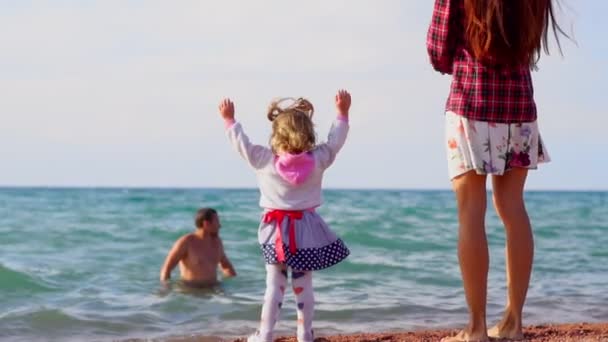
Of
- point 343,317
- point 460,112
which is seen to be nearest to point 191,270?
point 343,317

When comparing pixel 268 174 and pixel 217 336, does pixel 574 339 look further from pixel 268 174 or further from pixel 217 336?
pixel 217 336

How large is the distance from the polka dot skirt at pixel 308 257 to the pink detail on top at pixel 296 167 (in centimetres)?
31

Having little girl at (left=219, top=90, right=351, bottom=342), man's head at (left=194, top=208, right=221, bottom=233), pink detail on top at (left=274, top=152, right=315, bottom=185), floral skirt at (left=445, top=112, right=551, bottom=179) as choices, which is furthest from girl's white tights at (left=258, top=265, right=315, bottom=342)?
man's head at (left=194, top=208, right=221, bottom=233)

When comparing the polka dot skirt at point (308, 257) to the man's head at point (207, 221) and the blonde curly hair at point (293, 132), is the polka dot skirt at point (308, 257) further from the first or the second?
the man's head at point (207, 221)

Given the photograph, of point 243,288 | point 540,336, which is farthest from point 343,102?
point 243,288

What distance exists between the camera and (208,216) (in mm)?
9867

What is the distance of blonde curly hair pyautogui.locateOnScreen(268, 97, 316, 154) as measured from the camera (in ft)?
14.2

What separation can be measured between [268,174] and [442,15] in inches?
41.7

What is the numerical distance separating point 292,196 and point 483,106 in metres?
0.95

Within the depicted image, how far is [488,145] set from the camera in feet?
13.2

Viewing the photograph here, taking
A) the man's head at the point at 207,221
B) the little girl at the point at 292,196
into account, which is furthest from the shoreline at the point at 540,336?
the man's head at the point at 207,221

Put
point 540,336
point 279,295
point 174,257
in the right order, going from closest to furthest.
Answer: point 279,295 < point 540,336 < point 174,257

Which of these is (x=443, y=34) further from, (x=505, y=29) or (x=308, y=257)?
(x=308, y=257)

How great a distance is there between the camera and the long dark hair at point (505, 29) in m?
3.97
